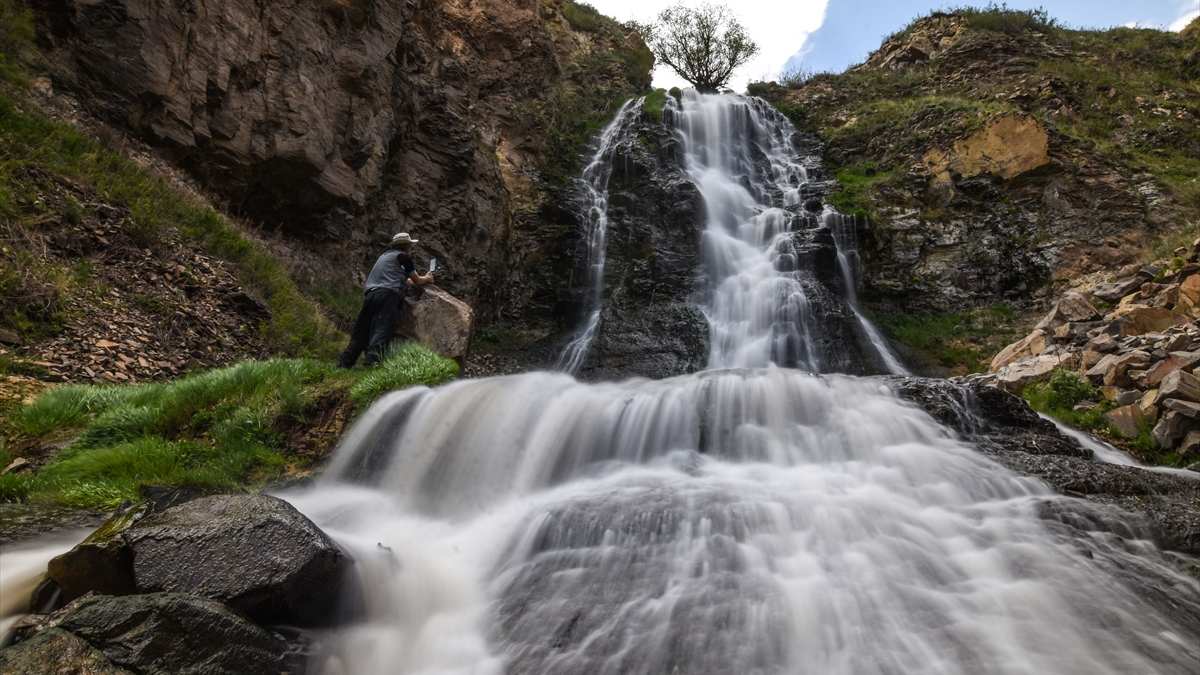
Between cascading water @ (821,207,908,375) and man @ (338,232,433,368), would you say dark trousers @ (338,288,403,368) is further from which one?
cascading water @ (821,207,908,375)

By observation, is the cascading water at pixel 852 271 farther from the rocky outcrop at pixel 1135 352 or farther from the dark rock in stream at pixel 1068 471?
the dark rock in stream at pixel 1068 471

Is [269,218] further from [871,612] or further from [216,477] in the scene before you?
[871,612]

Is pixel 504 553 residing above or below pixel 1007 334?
below

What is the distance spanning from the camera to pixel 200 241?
8555mm

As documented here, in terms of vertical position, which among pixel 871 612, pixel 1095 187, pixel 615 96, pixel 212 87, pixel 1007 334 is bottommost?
pixel 871 612

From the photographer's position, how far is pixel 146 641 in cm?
252

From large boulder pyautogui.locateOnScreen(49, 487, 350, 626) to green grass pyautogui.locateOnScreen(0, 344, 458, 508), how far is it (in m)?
1.41

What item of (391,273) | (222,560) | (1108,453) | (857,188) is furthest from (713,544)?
(857,188)

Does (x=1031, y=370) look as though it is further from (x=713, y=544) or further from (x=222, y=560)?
(x=222, y=560)

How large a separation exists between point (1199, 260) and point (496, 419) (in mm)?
9881

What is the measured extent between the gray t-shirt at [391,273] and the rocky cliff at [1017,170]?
11.0 meters

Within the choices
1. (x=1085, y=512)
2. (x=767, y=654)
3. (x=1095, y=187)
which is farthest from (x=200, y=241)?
(x=1095, y=187)

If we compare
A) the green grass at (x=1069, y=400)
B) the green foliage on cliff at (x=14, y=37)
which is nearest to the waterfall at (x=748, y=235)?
the green grass at (x=1069, y=400)

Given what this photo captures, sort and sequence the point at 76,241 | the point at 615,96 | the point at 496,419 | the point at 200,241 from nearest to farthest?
the point at 496,419 → the point at 76,241 → the point at 200,241 → the point at 615,96
